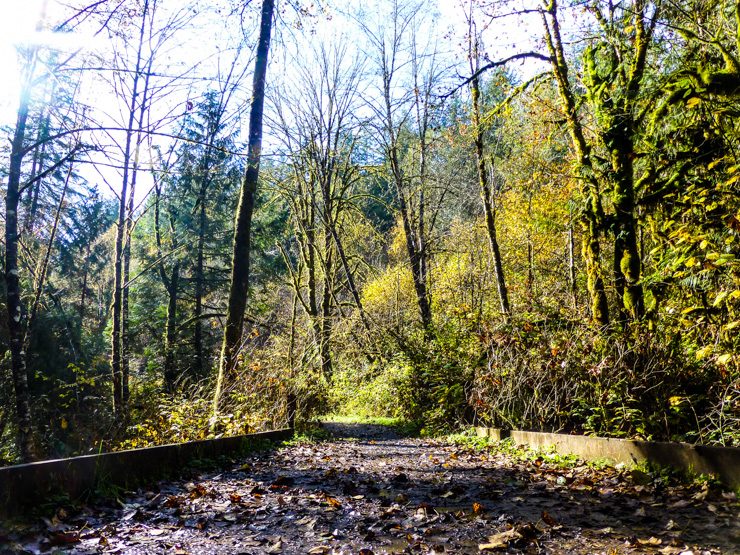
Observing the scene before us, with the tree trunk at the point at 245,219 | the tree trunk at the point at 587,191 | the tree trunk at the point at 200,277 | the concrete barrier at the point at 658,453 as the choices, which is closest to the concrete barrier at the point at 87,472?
the tree trunk at the point at 245,219

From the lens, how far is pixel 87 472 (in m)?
4.43

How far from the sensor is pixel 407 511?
4309 mm

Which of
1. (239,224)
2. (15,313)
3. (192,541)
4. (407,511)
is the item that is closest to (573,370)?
(407,511)

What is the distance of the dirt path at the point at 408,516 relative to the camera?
11.0 feet

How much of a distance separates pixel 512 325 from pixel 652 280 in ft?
10.2

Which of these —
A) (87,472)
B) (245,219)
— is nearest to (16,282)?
(245,219)

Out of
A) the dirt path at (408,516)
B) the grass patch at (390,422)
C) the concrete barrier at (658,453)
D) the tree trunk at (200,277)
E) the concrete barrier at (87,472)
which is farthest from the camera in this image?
the tree trunk at (200,277)

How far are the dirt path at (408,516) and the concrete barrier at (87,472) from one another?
24cm

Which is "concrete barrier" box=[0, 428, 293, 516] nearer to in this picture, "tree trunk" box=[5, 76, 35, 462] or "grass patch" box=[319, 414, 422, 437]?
"tree trunk" box=[5, 76, 35, 462]

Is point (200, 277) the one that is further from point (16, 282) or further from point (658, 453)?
point (658, 453)

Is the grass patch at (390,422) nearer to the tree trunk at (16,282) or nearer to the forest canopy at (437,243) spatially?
the forest canopy at (437,243)

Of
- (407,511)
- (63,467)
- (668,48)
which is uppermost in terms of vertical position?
(668,48)

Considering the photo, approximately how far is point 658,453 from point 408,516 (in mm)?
2636

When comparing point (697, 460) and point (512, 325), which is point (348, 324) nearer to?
point (512, 325)
